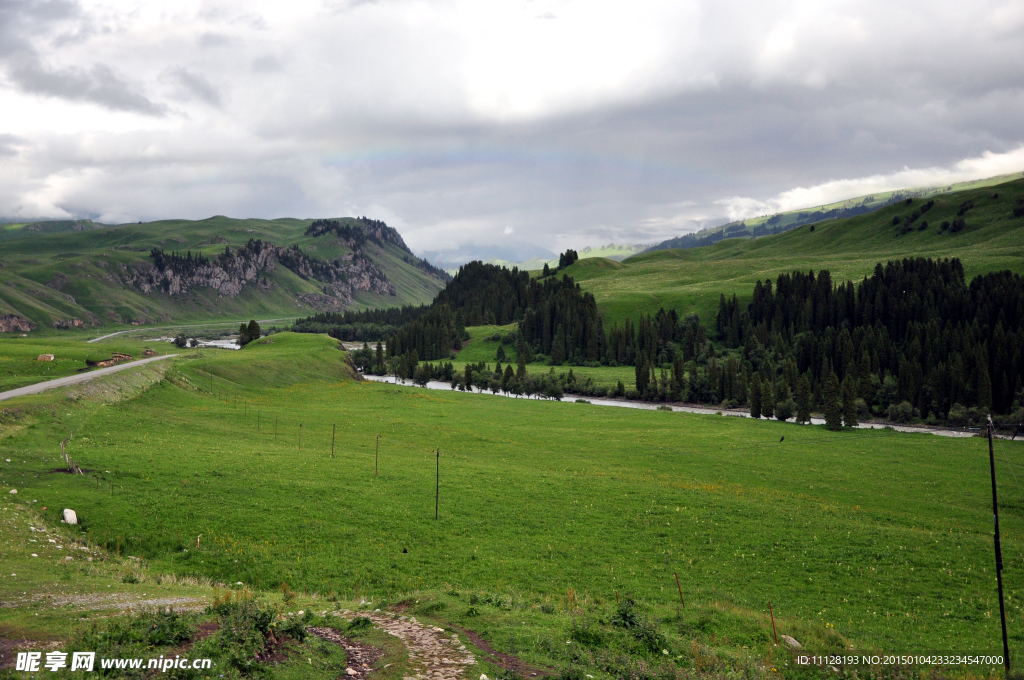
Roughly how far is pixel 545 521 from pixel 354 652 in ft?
77.1

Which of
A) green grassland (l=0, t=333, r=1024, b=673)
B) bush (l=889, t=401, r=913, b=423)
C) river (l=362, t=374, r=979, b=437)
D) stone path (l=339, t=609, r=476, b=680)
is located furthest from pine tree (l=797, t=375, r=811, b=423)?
stone path (l=339, t=609, r=476, b=680)

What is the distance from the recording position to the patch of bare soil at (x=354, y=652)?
17.2 m

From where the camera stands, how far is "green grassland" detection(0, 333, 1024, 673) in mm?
27812

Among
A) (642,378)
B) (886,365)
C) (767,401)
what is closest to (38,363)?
(767,401)

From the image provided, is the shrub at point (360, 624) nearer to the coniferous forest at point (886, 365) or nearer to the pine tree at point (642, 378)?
the coniferous forest at point (886, 365)

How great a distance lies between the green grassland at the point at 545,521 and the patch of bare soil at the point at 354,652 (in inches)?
171

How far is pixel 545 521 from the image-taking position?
40.6 meters

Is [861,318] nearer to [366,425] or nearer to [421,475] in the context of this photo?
[366,425]

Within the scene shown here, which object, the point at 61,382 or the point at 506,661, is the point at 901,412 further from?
the point at 61,382

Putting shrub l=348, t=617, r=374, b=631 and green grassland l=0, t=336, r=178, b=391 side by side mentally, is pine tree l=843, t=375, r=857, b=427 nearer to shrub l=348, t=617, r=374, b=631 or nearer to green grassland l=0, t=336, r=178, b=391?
shrub l=348, t=617, r=374, b=631

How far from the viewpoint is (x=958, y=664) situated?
2284cm

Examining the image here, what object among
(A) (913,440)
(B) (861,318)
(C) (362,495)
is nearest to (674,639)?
(C) (362,495)

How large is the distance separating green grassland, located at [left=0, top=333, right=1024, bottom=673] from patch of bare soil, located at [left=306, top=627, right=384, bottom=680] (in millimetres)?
4345

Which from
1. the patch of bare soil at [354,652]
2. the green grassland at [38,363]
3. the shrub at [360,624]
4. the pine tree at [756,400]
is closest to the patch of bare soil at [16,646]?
the patch of bare soil at [354,652]
